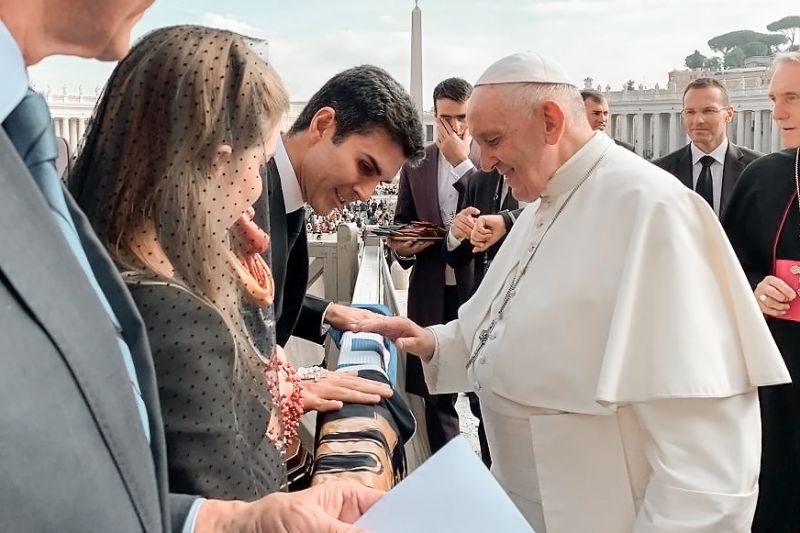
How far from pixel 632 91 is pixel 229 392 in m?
65.6


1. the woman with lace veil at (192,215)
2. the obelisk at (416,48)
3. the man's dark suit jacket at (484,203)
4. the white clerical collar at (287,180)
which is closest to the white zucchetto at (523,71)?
the white clerical collar at (287,180)

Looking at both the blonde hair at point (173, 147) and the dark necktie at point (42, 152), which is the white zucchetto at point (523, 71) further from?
the dark necktie at point (42, 152)

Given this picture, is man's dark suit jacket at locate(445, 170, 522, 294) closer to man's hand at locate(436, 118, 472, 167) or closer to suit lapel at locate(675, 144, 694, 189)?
man's hand at locate(436, 118, 472, 167)

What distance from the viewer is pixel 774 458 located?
3.62 meters

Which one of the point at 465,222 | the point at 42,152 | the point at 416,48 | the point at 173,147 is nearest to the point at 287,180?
the point at 173,147

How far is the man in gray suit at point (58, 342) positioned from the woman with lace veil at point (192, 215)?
0.27 meters

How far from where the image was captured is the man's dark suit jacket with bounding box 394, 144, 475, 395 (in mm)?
4922

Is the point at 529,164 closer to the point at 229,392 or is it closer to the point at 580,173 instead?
the point at 580,173

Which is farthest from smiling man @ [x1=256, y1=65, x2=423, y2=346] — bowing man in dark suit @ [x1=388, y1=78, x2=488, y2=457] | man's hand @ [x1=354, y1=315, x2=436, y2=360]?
bowing man in dark suit @ [x1=388, y1=78, x2=488, y2=457]

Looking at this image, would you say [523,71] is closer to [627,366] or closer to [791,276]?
[627,366]

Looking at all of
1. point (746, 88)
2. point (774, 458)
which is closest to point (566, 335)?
point (774, 458)

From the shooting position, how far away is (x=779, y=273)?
11.2 feet

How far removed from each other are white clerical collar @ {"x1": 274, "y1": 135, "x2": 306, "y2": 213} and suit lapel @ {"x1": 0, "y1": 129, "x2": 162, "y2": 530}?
179 centimetres

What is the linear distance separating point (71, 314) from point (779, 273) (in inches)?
131
